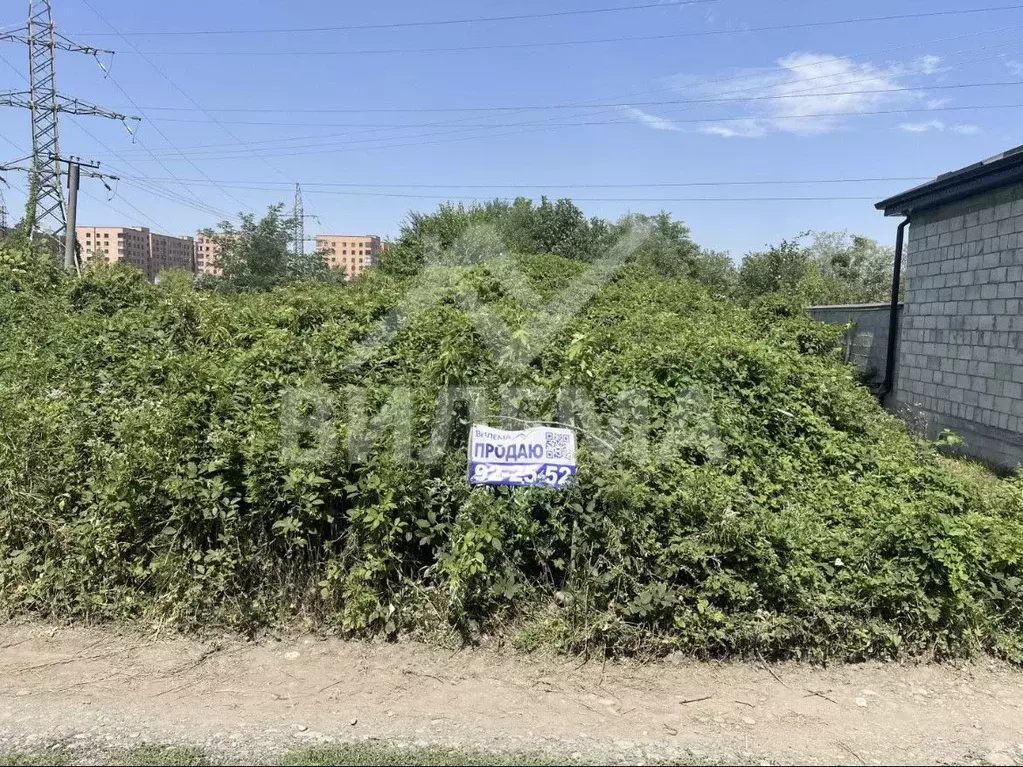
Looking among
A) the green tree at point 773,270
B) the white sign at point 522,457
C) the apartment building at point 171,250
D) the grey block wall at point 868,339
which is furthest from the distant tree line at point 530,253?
the apartment building at point 171,250

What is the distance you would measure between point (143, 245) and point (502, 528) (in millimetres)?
59214

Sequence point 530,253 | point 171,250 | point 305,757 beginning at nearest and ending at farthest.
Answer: point 305,757, point 530,253, point 171,250

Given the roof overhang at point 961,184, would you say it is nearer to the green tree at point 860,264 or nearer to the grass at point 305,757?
the grass at point 305,757

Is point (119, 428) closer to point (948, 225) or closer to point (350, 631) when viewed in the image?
point (350, 631)

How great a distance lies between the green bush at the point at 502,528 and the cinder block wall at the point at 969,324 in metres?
2.86

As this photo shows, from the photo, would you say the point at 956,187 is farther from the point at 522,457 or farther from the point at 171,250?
the point at 171,250

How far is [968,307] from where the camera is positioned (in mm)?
7613

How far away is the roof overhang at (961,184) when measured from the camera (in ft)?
22.1

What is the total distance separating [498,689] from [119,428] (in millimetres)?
2780

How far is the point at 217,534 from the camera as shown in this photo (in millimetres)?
3768

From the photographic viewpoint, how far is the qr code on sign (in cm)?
369

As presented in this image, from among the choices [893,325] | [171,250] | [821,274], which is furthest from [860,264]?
[171,250]

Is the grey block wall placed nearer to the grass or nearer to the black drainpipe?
the black drainpipe

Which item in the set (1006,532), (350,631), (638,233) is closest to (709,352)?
(1006,532)
